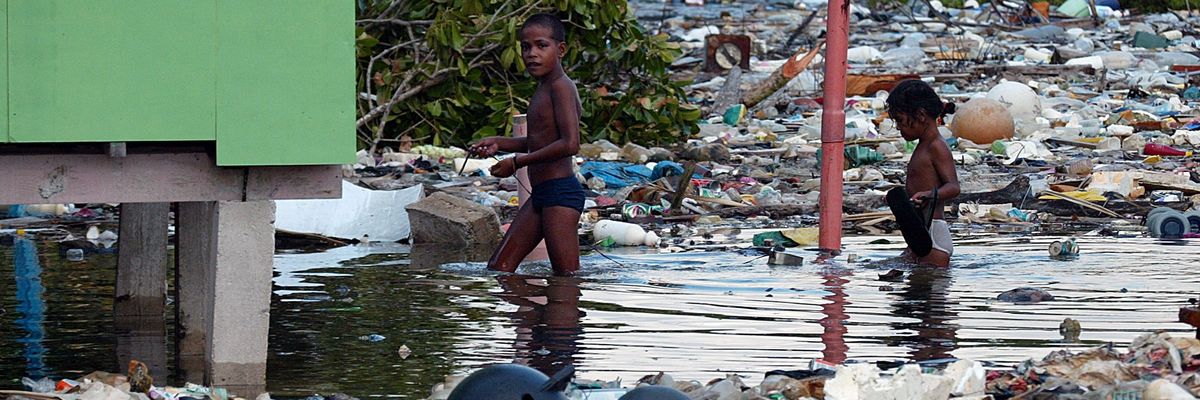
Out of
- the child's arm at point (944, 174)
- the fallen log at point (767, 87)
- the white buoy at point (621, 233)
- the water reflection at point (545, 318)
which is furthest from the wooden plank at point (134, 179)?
the fallen log at point (767, 87)

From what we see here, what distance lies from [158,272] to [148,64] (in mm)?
2412

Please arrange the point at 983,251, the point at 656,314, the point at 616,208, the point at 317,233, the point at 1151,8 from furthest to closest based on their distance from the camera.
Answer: the point at 1151,8 < the point at 616,208 < the point at 317,233 < the point at 983,251 < the point at 656,314

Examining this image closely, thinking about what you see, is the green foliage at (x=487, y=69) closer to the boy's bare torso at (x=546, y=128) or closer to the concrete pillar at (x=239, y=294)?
the boy's bare torso at (x=546, y=128)

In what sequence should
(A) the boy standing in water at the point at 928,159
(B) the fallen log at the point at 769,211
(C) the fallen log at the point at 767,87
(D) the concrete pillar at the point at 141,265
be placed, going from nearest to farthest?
1. (D) the concrete pillar at the point at 141,265
2. (A) the boy standing in water at the point at 928,159
3. (B) the fallen log at the point at 769,211
4. (C) the fallen log at the point at 767,87

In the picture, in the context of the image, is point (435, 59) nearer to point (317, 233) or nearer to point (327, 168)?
point (317, 233)

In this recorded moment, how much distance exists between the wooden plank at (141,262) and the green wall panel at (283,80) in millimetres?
2190

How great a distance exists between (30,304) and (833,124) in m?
4.30

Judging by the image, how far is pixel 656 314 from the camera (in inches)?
294

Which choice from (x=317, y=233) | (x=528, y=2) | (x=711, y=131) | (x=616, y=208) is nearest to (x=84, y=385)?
(x=317, y=233)

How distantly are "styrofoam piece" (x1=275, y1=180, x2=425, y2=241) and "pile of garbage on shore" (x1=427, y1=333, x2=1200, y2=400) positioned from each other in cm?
549

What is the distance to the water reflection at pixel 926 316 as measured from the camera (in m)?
6.43

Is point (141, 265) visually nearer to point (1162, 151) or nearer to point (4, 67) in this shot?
point (4, 67)

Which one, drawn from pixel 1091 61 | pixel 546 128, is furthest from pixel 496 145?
pixel 1091 61

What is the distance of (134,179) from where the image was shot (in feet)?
18.6
